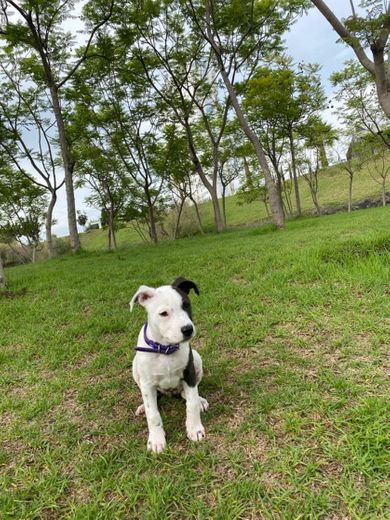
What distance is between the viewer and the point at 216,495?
1.72 meters

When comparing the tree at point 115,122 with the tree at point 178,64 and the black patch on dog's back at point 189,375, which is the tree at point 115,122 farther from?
the black patch on dog's back at point 189,375

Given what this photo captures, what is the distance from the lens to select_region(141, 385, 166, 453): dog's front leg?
210 centimetres

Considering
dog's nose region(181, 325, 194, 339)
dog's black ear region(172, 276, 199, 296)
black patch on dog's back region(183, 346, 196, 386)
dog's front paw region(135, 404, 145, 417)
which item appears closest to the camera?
dog's nose region(181, 325, 194, 339)

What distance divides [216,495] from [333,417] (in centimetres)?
93

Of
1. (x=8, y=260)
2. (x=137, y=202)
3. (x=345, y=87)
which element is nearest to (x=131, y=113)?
(x=137, y=202)

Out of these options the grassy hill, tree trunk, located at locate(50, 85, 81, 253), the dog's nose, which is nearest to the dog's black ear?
the dog's nose

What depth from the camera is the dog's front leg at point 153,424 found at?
2102 mm

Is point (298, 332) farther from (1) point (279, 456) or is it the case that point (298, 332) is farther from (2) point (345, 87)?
(2) point (345, 87)

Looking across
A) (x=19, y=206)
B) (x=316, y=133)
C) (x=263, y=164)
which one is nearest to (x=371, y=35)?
(x=263, y=164)

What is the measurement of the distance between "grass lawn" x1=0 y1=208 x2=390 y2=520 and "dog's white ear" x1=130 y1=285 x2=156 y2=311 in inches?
38.1

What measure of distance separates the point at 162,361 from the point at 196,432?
1.81ft

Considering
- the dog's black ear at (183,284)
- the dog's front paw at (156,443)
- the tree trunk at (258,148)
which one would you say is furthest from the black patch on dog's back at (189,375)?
the tree trunk at (258,148)

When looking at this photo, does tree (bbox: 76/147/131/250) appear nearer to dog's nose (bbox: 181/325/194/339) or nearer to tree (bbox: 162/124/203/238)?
tree (bbox: 162/124/203/238)

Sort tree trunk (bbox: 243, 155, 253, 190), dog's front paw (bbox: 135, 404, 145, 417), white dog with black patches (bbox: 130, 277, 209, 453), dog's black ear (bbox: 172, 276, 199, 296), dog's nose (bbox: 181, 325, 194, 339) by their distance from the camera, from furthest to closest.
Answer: tree trunk (bbox: 243, 155, 253, 190)
dog's front paw (bbox: 135, 404, 145, 417)
dog's black ear (bbox: 172, 276, 199, 296)
white dog with black patches (bbox: 130, 277, 209, 453)
dog's nose (bbox: 181, 325, 194, 339)
